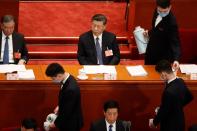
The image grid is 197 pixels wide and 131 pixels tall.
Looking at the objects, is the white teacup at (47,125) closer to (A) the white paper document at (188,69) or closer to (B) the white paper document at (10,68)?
(B) the white paper document at (10,68)

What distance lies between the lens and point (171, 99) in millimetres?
5875

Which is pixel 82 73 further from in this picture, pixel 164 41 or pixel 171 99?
pixel 171 99

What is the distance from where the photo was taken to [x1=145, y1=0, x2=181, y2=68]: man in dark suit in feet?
23.0

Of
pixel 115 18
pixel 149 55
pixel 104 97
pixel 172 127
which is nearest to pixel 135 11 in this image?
pixel 115 18

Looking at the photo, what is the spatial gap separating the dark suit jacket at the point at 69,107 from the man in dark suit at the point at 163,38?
1.44 m

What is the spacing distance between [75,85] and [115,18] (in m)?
4.19

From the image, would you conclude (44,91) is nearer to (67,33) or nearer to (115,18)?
(67,33)

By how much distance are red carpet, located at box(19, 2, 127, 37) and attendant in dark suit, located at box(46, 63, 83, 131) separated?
348cm

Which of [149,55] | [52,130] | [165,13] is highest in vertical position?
[165,13]

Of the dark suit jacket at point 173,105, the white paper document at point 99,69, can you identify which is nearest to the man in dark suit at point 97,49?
the white paper document at point 99,69

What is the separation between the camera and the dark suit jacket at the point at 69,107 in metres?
5.92

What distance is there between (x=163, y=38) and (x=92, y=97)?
1.26m

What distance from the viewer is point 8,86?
261 inches

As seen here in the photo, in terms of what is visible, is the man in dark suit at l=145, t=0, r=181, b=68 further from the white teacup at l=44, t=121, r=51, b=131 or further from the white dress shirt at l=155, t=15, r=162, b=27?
the white teacup at l=44, t=121, r=51, b=131
